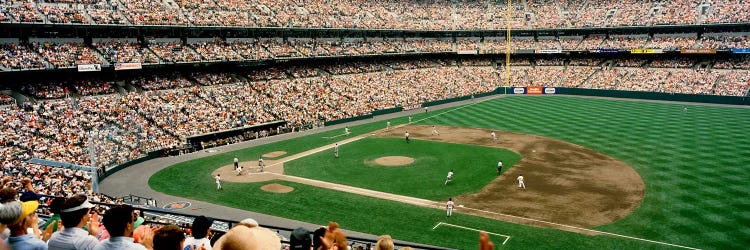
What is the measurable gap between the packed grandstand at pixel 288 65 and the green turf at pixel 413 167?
11.8 metres

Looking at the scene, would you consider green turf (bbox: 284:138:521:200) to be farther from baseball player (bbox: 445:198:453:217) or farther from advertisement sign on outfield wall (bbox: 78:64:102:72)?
advertisement sign on outfield wall (bbox: 78:64:102:72)

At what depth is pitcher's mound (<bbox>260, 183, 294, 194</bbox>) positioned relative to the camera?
28141mm

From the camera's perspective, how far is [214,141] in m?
41.3

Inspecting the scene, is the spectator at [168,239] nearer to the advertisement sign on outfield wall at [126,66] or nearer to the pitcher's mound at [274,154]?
the pitcher's mound at [274,154]

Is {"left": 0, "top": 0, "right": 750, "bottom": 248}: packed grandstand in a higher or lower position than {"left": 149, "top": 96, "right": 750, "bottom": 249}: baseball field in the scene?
higher

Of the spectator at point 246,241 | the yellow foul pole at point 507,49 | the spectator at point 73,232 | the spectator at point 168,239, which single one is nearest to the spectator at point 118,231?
the spectator at point 168,239

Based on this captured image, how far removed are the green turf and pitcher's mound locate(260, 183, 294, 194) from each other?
2.52m

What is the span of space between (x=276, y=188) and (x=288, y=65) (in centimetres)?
3411

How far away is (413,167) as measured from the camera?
107ft

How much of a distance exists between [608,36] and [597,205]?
62.1 meters

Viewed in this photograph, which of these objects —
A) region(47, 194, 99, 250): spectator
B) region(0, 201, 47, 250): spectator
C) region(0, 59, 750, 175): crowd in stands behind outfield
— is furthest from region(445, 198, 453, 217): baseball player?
region(0, 59, 750, 175): crowd in stands behind outfield

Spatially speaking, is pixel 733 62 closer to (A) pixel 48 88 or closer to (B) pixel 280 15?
(B) pixel 280 15

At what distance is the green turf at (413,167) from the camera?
2814cm

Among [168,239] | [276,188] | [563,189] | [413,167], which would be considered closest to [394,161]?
[413,167]
